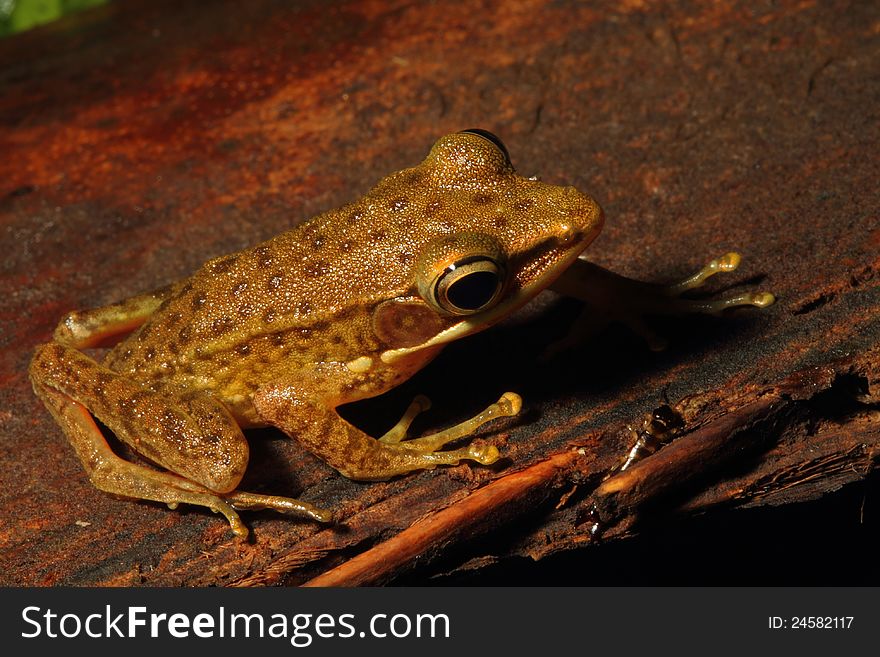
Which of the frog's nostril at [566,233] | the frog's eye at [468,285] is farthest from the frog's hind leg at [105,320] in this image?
the frog's nostril at [566,233]

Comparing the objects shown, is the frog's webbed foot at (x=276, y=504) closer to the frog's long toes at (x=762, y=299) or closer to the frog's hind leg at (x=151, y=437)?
the frog's hind leg at (x=151, y=437)

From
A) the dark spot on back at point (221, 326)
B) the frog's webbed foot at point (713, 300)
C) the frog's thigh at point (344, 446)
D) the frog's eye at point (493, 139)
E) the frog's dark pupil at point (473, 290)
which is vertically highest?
the frog's eye at point (493, 139)

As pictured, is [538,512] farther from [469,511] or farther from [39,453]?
[39,453]

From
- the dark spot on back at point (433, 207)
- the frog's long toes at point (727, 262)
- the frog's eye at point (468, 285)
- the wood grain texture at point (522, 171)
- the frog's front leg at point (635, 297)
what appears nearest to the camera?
the frog's eye at point (468, 285)

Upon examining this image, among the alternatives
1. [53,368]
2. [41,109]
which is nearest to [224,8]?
[41,109]

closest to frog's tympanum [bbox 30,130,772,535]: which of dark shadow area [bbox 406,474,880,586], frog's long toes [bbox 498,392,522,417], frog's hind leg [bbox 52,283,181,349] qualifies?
frog's long toes [bbox 498,392,522,417]

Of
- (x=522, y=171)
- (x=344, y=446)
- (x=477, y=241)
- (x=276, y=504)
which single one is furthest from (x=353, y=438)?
(x=522, y=171)

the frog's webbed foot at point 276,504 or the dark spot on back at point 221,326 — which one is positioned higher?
the dark spot on back at point 221,326

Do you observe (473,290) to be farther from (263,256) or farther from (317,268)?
(263,256)
